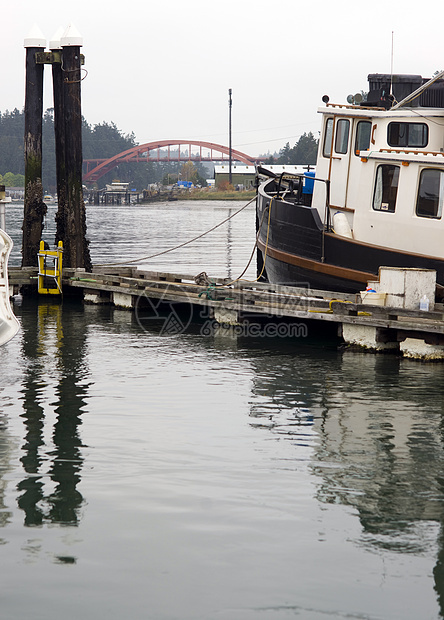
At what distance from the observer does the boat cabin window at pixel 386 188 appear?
52.1ft

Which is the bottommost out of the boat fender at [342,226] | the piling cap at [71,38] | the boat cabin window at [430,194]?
the boat fender at [342,226]

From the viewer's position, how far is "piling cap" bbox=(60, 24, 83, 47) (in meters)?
19.7

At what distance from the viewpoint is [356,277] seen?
1623 centimetres

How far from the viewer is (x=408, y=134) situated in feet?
54.3

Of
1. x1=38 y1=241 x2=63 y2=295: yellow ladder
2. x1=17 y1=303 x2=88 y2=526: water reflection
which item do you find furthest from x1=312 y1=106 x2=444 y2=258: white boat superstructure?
x1=38 y1=241 x2=63 y2=295: yellow ladder

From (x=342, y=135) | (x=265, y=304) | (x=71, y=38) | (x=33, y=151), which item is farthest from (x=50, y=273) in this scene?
(x=342, y=135)

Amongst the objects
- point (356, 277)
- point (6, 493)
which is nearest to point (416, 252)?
point (356, 277)

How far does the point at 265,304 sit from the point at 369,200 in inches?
128

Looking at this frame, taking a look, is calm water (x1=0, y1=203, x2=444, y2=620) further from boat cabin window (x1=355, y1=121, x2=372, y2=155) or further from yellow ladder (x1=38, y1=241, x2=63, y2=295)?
yellow ladder (x1=38, y1=241, x2=63, y2=295)

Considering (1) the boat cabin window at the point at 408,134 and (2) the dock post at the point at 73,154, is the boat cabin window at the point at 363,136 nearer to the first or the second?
(1) the boat cabin window at the point at 408,134

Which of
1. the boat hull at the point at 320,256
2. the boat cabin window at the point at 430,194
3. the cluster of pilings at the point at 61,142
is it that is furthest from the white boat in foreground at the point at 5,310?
the boat cabin window at the point at 430,194

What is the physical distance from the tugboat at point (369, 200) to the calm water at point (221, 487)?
3.00 meters

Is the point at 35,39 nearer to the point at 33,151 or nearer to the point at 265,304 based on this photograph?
the point at 33,151

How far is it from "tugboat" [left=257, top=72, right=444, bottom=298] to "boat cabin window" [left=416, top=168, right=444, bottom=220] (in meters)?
0.02
